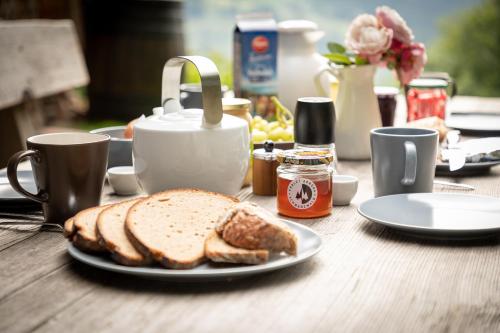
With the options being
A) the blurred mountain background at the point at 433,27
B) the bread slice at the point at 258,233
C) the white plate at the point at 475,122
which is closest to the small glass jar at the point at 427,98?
the white plate at the point at 475,122

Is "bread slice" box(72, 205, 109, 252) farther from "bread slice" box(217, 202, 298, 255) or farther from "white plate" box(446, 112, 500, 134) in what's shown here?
"white plate" box(446, 112, 500, 134)

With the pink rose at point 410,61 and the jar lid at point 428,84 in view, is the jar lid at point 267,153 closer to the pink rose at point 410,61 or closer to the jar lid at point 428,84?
the pink rose at point 410,61

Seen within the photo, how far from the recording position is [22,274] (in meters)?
0.91

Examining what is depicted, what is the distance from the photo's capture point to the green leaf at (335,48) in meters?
1.69

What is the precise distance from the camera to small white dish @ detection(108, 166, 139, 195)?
133 cm

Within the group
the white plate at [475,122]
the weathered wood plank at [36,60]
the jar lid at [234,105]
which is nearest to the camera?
the jar lid at [234,105]

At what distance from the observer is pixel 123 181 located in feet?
4.39

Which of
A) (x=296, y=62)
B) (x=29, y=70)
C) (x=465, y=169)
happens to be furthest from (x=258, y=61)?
(x=29, y=70)

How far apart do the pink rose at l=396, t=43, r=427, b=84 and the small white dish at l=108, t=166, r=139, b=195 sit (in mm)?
705

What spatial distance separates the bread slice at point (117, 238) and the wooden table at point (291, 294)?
0.03m

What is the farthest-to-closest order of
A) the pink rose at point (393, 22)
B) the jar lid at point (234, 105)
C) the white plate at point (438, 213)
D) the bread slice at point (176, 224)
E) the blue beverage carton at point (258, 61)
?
the blue beverage carton at point (258, 61) < the pink rose at point (393, 22) < the jar lid at point (234, 105) < the white plate at point (438, 213) < the bread slice at point (176, 224)

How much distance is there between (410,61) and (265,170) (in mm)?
541

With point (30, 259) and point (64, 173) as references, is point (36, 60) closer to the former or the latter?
point (64, 173)

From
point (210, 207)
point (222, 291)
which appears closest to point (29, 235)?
point (210, 207)
